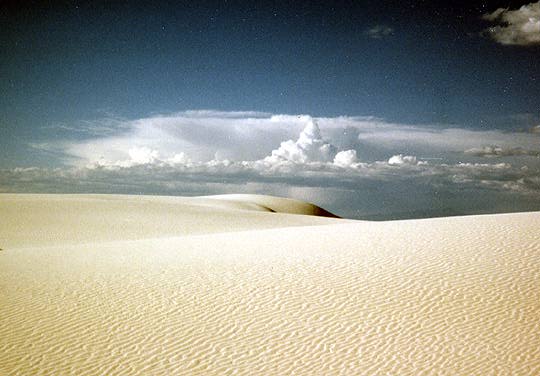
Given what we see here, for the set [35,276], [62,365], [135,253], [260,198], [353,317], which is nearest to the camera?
[62,365]

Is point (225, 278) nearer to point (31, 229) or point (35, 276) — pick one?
point (35, 276)

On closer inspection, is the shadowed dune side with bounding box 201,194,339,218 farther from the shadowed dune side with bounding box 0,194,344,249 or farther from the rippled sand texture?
the rippled sand texture

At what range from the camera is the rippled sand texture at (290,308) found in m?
7.92

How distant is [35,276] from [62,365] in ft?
21.3

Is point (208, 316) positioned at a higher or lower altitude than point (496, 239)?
lower

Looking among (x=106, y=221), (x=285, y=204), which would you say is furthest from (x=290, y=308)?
(x=285, y=204)

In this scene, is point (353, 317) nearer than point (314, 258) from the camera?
Yes

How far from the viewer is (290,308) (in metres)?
10.1

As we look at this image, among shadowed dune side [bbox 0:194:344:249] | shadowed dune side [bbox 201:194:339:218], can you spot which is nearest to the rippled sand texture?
shadowed dune side [bbox 0:194:344:249]

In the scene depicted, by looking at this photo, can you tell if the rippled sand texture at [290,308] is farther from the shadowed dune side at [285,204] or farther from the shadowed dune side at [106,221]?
the shadowed dune side at [285,204]

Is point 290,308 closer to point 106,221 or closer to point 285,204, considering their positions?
point 106,221

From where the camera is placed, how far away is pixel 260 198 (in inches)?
3329

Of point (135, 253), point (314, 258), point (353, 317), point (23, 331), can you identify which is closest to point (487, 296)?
point (353, 317)

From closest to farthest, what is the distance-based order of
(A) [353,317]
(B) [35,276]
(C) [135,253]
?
(A) [353,317]
(B) [35,276]
(C) [135,253]
